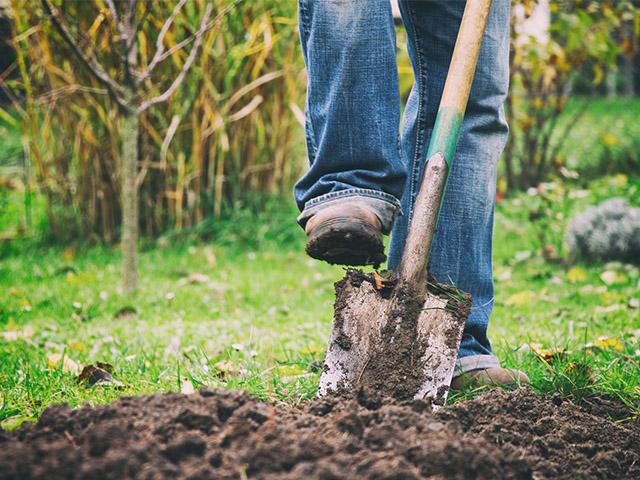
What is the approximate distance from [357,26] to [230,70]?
3114 millimetres

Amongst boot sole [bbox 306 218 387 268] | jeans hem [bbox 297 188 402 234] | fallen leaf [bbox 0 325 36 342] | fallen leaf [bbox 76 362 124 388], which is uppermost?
jeans hem [bbox 297 188 402 234]

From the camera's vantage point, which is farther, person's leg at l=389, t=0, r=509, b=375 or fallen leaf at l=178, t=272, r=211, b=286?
fallen leaf at l=178, t=272, r=211, b=286

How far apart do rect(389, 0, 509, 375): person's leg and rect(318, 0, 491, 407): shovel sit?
201mm

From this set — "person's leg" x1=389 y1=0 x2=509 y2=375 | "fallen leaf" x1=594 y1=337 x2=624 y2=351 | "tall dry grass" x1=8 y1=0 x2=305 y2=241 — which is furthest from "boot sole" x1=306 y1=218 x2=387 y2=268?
"tall dry grass" x1=8 y1=0 x2=305 y2=241

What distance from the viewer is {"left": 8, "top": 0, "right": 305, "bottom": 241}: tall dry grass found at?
175 inches

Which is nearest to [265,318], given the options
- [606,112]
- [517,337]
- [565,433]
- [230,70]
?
[517,337]

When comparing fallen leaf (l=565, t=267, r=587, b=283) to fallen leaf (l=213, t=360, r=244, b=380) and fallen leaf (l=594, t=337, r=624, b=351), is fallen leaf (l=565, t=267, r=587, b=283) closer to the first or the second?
fallen leaf (l=594, t=337, r=624, b=351)

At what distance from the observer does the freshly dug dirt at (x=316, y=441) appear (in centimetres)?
104

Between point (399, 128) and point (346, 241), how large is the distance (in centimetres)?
36

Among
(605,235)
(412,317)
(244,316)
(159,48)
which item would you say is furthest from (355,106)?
(605,235)

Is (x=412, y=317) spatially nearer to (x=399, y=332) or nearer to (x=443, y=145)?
(x=399, y=332)

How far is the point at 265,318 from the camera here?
2.95 meters

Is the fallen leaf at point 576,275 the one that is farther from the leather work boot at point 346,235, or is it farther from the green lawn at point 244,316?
the leather work boot at point 346,235

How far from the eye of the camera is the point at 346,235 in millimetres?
1539
